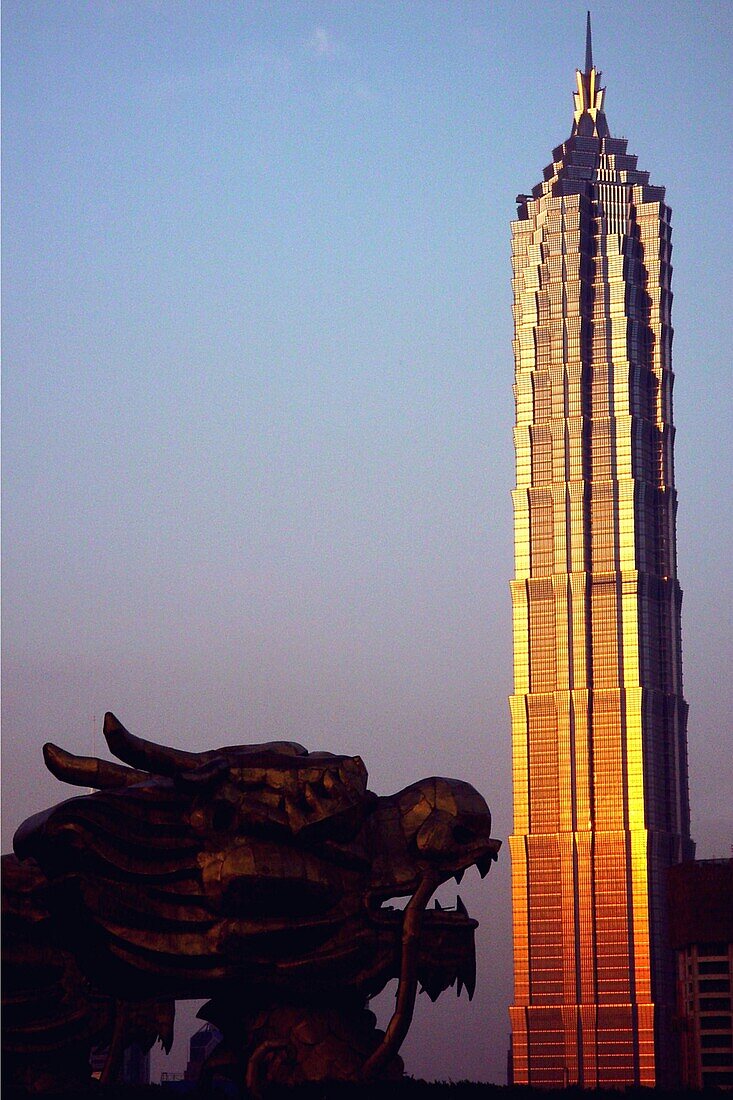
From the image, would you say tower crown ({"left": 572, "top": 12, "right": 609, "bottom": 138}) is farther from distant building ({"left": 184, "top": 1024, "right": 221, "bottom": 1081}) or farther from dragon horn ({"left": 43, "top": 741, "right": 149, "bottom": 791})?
dragon horn ({"left": 43, "top": 741, "right": 149, "bottom": 791})

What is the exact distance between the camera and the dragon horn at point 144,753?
4362cm

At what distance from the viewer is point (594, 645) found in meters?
156

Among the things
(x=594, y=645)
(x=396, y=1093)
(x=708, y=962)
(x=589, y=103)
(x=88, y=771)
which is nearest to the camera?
(x=396, y=1093)

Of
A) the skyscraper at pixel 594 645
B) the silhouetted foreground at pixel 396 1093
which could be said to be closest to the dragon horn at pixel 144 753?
the silhouetted foreground at pixel 396 1093

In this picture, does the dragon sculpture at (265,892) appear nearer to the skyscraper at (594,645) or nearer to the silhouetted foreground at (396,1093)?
the silhouetted foreground at (396,1093)

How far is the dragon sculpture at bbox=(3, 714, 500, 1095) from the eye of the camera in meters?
42.8

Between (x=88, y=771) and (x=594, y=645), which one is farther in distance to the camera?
(x=594, y=645)

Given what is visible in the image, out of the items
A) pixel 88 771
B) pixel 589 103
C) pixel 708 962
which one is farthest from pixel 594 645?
pixel 88 771

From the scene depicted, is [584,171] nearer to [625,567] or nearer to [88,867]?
[625,567]

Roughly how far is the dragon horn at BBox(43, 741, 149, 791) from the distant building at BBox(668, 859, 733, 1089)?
91.7 meters

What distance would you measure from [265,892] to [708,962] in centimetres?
9556

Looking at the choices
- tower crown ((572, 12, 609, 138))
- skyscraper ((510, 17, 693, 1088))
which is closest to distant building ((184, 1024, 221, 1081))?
skyscraper ((510, 17, 693, 1088))

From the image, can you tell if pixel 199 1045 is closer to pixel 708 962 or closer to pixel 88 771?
pixel 708 962

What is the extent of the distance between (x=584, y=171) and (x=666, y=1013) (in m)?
74.3
